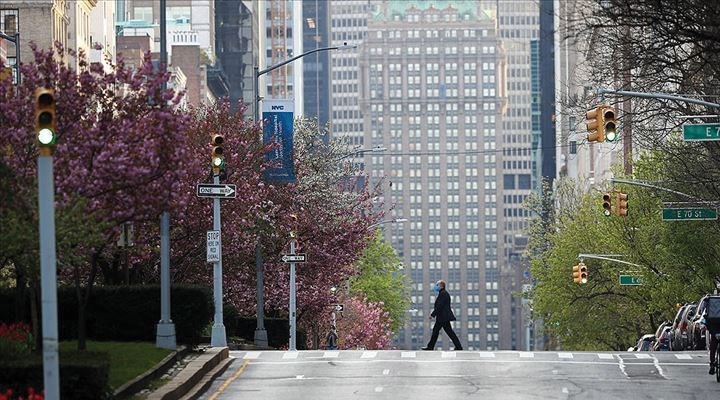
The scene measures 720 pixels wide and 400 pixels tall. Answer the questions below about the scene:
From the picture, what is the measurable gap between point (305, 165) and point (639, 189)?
23.1 meters

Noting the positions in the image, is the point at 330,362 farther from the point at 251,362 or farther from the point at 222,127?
the point at 222,127

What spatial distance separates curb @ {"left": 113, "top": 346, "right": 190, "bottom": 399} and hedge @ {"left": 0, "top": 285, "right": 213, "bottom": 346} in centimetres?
93

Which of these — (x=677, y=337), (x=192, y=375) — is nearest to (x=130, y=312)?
(x=192, y=375)

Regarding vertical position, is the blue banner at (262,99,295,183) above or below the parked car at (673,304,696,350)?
above

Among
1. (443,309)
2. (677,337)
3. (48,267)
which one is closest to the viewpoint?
(48,267)

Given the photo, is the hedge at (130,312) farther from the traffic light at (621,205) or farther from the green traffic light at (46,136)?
the traffic light at (621,205)

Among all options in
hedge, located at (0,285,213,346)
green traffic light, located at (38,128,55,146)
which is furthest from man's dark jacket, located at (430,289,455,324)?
green traffic light, located at (38,128,55,146)

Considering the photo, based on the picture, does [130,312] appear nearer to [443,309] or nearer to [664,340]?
[443,309]

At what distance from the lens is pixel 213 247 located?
38.1 metres

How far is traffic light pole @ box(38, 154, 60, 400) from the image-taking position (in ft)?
59.0

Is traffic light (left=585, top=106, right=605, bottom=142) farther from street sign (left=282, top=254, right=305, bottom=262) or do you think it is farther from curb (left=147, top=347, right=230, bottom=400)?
street sign (left=282, top=254, right=305, bottom=262)

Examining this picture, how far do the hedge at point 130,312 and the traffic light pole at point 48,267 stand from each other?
561 inches

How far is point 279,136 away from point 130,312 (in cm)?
1514

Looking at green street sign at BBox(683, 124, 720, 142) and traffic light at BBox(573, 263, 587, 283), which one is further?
traffic light at BBox(573, 263, 587, 283)
